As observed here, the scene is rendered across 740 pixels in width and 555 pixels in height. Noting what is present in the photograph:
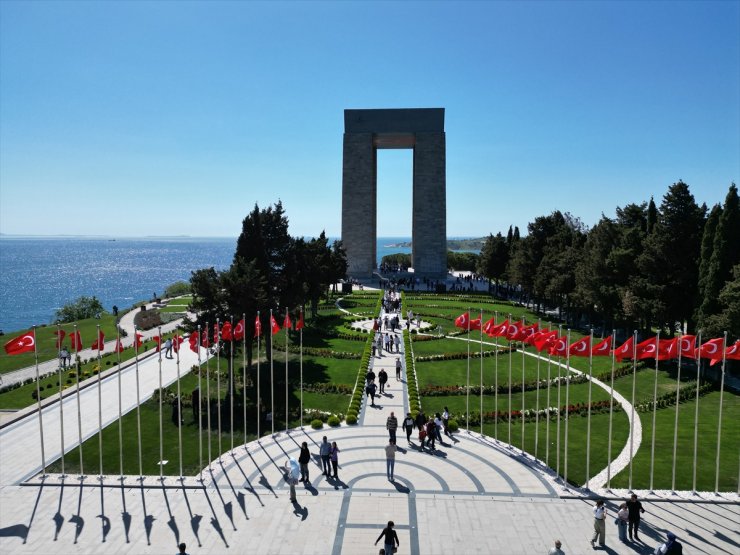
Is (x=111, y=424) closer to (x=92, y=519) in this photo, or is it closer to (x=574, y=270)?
(x=92, y=519)

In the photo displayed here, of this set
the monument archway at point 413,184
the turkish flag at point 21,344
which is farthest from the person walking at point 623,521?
the monument archway at point 413,184

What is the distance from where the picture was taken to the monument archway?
280 feet

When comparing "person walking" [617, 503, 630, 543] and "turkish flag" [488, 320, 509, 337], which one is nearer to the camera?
"person walking" [617, 503, 630, 543]

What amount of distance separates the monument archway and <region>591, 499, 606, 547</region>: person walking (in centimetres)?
7222

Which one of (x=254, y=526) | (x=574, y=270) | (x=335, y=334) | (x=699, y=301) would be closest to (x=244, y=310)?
(x=254, y=526)

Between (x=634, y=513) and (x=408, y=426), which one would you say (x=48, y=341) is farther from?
(x=634, y=513)

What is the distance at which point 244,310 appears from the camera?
87.6ft

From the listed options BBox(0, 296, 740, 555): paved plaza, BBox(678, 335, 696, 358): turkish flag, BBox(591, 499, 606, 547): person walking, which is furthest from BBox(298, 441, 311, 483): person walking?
BBox(678, 335, 696, 358): turkish flag

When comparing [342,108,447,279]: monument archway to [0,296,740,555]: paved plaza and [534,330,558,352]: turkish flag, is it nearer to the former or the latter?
[534,330,558,352]: turkish flag

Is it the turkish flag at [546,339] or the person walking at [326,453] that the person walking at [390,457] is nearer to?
the person walking at [326,453]

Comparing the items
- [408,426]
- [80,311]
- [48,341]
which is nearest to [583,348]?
[408,426]

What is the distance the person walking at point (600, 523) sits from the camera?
44.4ft

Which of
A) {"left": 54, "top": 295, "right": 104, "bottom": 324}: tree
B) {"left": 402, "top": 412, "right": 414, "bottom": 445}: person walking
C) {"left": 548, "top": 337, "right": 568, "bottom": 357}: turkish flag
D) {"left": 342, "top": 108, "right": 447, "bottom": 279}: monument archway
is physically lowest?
{"left": 54, "top": 295, "right": 104, "bottom": 324}: tree

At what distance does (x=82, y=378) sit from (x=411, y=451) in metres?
21.0
